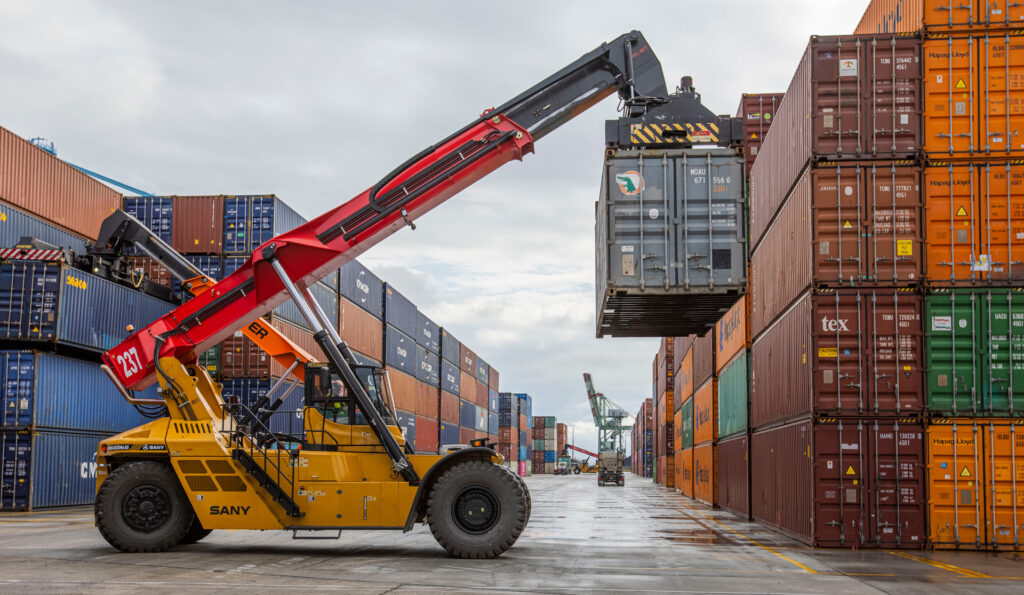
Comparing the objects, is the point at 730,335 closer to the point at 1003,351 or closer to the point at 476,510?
the point at 1003,351

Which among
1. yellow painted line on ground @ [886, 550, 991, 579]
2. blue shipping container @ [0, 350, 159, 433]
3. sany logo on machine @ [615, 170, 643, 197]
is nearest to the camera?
yellow painted line on ground @ [886, 550, 991, 579]

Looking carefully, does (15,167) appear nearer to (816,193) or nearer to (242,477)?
(242,477)

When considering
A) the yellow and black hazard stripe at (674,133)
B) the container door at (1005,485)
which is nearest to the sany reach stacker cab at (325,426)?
the yellow and black hazard stripe at (674,133)

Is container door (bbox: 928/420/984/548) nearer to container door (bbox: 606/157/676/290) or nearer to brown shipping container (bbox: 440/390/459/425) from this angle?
container door (bbox: 606/157/676/290)

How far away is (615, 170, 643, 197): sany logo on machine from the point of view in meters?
18.2

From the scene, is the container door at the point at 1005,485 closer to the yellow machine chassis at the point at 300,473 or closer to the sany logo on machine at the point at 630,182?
the sany logo on machine at the point at 630,182

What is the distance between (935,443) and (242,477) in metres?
11.7

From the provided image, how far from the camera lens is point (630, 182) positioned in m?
18.2

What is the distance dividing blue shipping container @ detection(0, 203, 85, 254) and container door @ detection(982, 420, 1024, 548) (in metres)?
24.6

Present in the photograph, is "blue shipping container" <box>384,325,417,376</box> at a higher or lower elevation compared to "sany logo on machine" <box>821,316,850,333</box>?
higher

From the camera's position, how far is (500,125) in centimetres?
1485

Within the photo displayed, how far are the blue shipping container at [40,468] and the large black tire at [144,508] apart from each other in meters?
11.9

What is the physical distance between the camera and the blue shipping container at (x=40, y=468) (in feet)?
78.9

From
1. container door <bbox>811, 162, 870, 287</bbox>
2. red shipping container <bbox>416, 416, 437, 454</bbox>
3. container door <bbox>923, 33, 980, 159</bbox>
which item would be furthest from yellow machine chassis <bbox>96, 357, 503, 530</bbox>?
red shipping container <bbox>416, 416, 437, 454</bbox>
